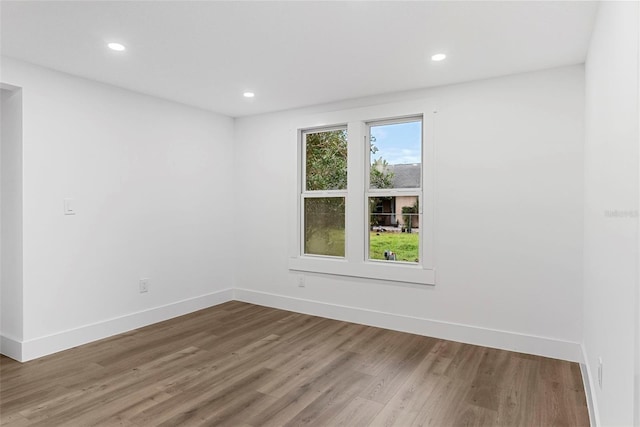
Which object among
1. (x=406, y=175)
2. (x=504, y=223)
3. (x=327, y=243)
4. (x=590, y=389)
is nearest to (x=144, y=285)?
(x=327, y=243)

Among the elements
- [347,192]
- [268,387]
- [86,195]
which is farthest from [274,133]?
[268,387]

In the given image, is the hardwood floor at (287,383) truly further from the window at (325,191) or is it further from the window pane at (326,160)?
the window pane at (326,160)

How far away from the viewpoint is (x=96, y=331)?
3.41 m

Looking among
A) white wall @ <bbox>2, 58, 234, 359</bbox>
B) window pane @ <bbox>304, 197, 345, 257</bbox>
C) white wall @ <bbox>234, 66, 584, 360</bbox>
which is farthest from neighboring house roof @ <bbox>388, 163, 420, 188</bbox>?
white wall @ <bbox>2, 58, 234, 359</bbox>

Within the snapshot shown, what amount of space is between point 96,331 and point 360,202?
2.84 metres

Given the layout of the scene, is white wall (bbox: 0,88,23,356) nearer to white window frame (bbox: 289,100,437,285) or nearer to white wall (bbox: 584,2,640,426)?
white window frame (bbox: 289,100,437,285)

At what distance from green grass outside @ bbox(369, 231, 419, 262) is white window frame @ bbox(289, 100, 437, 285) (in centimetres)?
6

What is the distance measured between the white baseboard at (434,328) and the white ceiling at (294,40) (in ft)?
7.42

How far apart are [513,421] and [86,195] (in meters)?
3.73

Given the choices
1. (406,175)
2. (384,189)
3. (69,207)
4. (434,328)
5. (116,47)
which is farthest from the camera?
(384,189)

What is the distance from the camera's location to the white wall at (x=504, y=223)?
118 inches

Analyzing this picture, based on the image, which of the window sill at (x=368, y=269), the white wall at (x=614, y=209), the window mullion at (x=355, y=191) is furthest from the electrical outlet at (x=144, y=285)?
the white wall at (x=614, y=209)

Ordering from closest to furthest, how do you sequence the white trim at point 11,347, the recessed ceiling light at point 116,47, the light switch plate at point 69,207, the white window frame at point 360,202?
the recessed ceiling light at point 116,47 → the white trim at point 11,347 → the light switch plate at point 69,207 → the white window frame at point 360,202

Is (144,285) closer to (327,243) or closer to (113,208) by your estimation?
(113,208)
